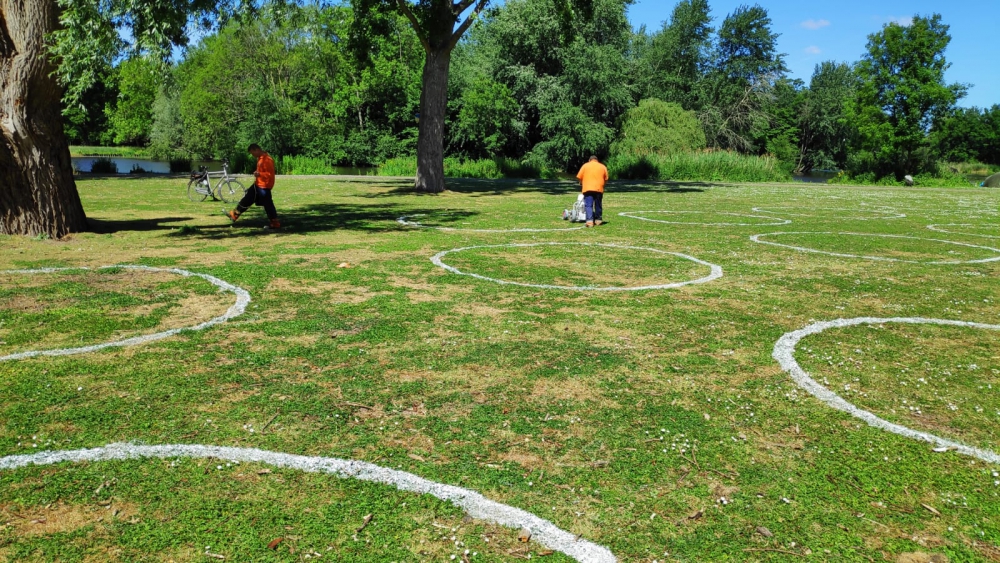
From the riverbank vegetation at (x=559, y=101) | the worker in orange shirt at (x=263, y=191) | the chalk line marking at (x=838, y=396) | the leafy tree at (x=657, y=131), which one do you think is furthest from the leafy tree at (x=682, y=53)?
the chalk line marking at (x=838, y=396)

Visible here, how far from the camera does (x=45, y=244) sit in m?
10.6

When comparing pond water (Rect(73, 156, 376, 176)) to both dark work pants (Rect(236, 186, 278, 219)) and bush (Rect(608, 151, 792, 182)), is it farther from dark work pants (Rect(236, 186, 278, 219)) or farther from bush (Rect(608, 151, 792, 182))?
dark work pants (Rect(236, 186, 278, 219))

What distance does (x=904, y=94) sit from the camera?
45625 mm

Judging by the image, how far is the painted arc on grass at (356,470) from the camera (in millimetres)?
2957

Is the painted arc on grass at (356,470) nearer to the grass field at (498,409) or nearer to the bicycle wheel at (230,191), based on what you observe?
the grass field at (498,409)

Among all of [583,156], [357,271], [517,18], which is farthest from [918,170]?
[357,271]

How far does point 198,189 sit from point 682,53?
5587 centimetres

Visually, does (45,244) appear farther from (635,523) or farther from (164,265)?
(635,523)

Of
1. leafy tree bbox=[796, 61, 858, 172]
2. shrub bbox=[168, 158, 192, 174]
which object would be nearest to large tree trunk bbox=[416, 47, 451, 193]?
shrub bbox=[168, 158, 192, 174]

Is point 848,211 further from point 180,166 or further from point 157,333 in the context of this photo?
point 180,166

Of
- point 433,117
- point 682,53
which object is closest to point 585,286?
point 433,117

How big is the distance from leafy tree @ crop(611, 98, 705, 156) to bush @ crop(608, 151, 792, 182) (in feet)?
12.5

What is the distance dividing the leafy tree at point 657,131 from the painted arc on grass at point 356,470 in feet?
141

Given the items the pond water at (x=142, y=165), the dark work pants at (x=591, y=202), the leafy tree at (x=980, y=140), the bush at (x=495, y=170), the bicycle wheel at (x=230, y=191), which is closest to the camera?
the dark work pants at (x=591, y=202)
